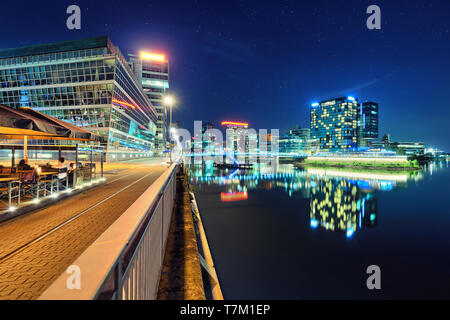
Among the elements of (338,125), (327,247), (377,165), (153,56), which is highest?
(153,56)

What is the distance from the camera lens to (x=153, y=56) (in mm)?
130375

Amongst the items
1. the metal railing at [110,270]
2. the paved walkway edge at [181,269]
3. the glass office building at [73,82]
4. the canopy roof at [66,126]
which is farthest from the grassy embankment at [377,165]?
the metal railing at [110,270]

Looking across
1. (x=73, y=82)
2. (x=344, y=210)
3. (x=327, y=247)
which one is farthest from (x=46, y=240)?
(x=73, y=82)

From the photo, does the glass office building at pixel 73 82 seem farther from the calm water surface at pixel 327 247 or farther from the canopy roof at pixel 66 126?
the canopy roof at pixel 66 126

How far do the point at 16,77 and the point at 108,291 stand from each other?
68491mm

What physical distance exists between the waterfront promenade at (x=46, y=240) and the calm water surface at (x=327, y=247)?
7.00 metres

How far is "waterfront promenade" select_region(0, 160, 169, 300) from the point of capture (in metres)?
3.20

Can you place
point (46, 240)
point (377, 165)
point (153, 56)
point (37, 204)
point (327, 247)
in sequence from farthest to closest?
point (153, 56) → point (377, 165) → point (327, 247) → point (37, 204) → point (46, 240)

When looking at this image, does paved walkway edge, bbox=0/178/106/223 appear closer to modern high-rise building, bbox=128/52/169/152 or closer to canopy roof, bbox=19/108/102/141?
canopy roof, bbox=19/108/102/141

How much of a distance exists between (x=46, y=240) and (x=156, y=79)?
135 metres

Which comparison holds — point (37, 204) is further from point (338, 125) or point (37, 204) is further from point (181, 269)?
point (338, 125)

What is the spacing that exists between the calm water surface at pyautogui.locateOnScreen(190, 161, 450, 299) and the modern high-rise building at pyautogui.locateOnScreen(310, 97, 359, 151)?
16682 cm
